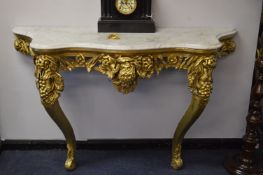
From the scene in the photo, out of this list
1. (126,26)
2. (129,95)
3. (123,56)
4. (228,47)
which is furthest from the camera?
(129,95)

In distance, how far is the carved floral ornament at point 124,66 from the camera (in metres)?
1.44

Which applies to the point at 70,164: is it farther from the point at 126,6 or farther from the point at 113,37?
the point at 126,6

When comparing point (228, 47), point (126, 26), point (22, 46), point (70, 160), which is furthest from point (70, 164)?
point (228, 47)

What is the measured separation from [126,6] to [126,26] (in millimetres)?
95

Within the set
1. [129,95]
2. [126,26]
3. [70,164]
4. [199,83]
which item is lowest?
[70,164]

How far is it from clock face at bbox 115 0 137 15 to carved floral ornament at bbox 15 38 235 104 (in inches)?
11.4

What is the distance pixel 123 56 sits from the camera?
143 centimetres

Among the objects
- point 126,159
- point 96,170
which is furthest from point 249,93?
point 96,170

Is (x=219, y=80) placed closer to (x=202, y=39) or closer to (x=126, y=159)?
(x=202, y=39)

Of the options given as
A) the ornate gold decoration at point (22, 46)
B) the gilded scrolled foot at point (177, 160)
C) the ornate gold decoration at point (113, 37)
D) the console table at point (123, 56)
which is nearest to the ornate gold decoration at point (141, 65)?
the console table at point (123, 56)

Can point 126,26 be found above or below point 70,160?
above

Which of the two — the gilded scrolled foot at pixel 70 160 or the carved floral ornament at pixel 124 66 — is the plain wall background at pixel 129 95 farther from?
the carved floral ornament at pixel 124 66

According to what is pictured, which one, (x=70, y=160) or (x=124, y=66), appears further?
(x=70, y=160)

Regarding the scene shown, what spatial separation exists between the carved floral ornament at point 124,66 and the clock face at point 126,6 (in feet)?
0.95
